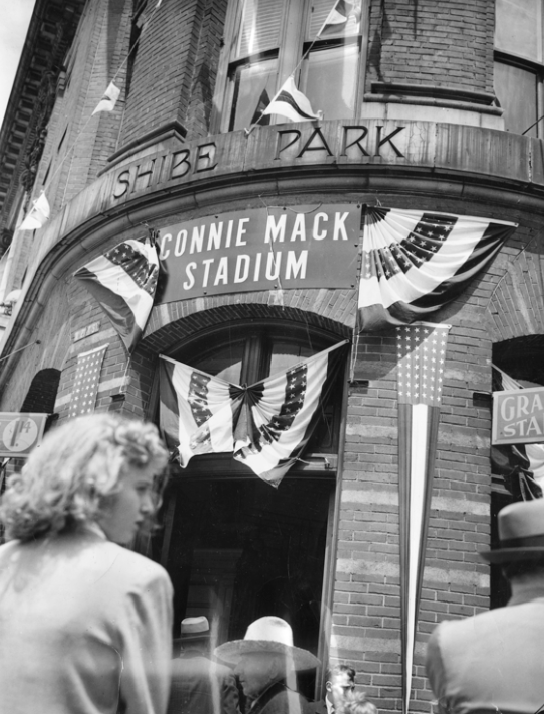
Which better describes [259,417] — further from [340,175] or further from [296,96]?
[296,96]

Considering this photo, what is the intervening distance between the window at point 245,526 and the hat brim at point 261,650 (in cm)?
211

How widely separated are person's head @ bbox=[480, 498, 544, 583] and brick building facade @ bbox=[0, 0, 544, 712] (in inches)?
171

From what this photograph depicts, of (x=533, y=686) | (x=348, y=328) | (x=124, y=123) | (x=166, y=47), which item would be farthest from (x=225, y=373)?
(x=533, y=686)

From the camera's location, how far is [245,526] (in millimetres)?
8781

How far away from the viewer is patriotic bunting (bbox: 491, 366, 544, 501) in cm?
691

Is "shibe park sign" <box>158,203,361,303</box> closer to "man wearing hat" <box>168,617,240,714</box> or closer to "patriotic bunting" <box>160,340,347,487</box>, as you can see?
"patriotic bunting" <box>160,340,347,487</box>

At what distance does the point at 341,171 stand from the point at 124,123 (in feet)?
12.6

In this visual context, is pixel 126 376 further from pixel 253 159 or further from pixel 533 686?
pixel 533 686

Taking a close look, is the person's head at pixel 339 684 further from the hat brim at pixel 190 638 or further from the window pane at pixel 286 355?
the window pane at pixel 286 355

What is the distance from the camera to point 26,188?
18.6 m

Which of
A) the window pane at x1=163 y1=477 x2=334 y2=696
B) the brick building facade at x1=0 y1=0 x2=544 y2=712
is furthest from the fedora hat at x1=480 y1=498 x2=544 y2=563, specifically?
the window pane at x1=163 y1=477 x2=334 y2=696

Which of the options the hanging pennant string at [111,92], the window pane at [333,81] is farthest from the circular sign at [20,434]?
the window pane at [333,81]

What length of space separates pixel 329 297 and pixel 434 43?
3405mm

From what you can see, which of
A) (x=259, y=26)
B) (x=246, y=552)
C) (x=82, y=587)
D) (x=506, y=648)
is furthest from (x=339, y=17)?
(x=82, y=587)
